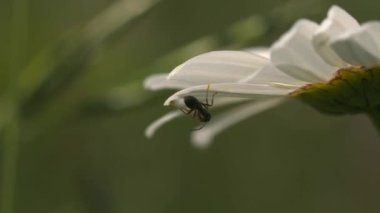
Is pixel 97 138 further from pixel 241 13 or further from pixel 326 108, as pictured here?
pixel 326 108

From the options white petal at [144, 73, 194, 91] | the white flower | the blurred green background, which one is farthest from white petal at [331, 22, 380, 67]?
the blurred green background

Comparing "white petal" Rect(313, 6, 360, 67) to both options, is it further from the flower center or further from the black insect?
the black insect

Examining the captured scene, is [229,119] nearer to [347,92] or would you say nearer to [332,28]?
[347,92]

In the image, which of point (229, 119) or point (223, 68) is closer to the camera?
point (223, 68)

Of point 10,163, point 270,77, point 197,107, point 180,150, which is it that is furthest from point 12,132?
point 180,150

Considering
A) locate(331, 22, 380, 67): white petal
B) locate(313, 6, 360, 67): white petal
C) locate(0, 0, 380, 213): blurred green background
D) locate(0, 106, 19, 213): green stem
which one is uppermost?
locate(0, 0, 380, 213): blurred green background
